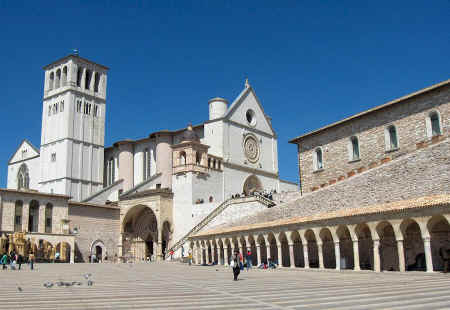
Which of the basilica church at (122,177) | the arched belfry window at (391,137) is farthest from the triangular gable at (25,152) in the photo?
the arched belfry window at (391,137)

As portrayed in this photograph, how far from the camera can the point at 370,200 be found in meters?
25.4

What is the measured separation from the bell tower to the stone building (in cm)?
2588

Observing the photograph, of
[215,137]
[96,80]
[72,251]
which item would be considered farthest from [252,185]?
[96,80]

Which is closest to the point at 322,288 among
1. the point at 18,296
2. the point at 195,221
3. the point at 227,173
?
the point at 18,296

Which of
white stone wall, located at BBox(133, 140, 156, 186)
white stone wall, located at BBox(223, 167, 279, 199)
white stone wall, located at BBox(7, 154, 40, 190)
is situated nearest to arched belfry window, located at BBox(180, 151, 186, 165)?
white stone wall, located at BBox(223, 167, 279, 199)

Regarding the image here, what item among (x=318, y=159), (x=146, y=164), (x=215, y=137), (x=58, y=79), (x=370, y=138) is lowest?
(x=318, y=159)

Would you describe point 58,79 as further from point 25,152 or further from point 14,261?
point 14,261

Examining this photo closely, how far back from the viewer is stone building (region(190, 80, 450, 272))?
2209 cm

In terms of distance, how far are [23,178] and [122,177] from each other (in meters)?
17.7

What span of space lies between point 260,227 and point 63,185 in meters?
34.6

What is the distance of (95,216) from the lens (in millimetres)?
48344

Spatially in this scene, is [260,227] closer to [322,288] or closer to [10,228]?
[322,288]

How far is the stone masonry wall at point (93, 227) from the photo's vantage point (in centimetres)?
4631

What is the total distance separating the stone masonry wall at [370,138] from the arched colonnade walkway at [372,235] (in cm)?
579
